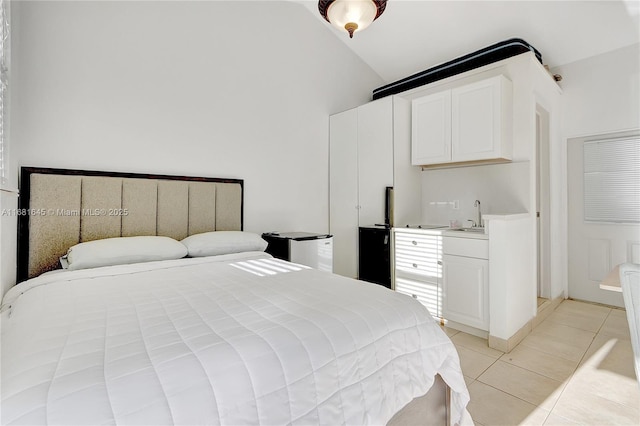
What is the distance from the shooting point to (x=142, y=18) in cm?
254

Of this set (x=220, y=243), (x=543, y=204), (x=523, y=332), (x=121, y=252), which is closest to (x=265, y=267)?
(x=220, y=243)

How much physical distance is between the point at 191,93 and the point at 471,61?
2.79 metres

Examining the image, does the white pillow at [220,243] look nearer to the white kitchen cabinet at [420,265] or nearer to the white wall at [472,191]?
the white kitchen cabinet at [420,265]

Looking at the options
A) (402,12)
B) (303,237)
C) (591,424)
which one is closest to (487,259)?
(591,424)

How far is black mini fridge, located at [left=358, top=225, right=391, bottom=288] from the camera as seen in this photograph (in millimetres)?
3246

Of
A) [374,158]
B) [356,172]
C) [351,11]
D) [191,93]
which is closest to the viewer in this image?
[351,11]

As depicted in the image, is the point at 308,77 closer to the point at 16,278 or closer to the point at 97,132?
the point at 97,132

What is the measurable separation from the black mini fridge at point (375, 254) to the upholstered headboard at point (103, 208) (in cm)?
152

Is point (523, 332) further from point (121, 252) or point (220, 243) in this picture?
point (121, 252)

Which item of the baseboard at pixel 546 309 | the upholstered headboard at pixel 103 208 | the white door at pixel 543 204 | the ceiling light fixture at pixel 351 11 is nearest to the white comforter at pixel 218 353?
the upholstered headboard at pixel 103 208

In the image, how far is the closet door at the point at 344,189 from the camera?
370cm

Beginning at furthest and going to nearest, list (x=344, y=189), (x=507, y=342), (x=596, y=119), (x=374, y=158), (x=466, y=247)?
1. (x=344, y=189)
2. (x=374, y=158)
3. (x=596, y=119)
4. (x=466, y=247)
5. (x=507, y=342)

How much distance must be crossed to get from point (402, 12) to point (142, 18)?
2.57 meters

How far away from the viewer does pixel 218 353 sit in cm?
81
